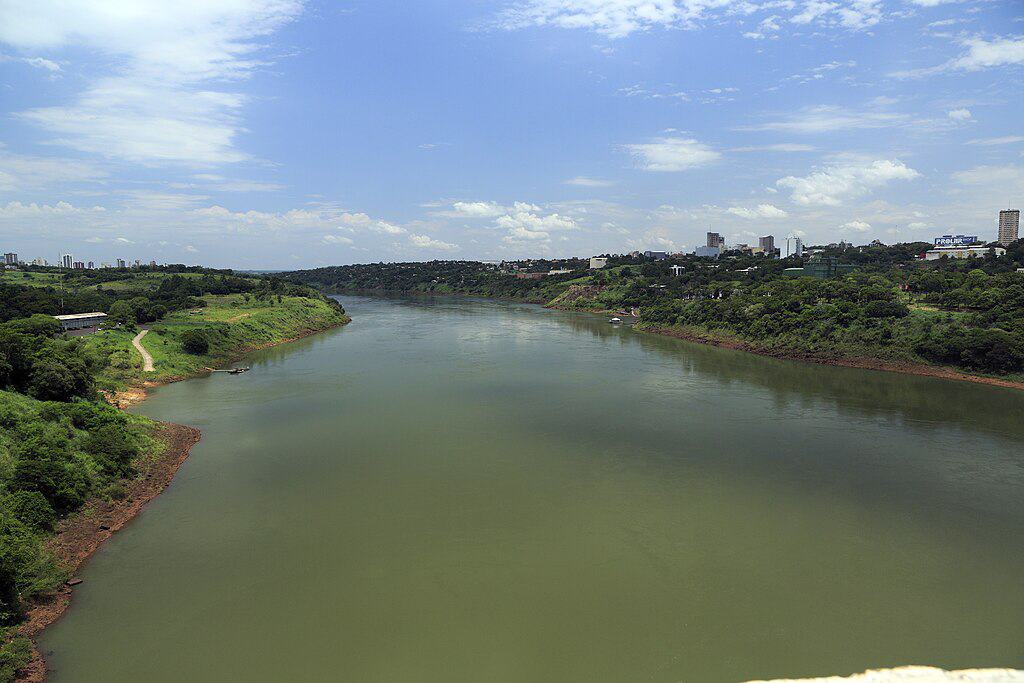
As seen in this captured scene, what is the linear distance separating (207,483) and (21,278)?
84.4 m

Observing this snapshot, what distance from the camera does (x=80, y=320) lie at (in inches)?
1727

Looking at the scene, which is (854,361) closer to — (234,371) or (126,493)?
(126,493)

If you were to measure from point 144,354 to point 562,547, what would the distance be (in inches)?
1394

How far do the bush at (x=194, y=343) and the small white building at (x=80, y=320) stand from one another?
8.74m

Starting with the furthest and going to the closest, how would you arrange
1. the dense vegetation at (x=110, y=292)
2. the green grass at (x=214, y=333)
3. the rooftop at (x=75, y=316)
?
1. the dense vegetation at (x=110, y=292)
2. the rooftop at (x=75, y=316)
3. the green grass at (x=214, y=333)

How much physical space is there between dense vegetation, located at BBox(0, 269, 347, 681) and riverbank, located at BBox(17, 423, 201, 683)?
0.25 m

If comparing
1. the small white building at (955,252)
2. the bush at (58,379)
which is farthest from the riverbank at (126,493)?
the small white building at (955,252)

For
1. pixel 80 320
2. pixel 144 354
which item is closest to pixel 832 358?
pixel 144 354

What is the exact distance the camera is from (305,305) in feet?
230

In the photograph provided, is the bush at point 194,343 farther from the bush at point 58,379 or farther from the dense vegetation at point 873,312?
the dense vegetation at point 873,312

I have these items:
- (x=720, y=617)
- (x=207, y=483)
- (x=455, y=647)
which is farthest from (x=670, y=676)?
(x=207, y=483)

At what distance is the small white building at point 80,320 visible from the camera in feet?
138

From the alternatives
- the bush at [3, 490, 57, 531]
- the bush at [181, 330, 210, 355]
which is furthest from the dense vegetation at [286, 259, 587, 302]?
the bush at [3, 490, 57, 531]

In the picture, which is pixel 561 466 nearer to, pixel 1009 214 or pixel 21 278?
pixel 21 278
